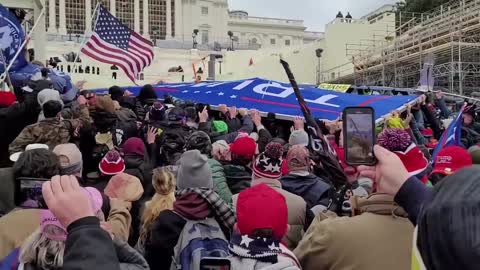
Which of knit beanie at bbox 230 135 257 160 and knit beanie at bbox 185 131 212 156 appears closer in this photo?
knit beanie at bbox 185 131 212 156

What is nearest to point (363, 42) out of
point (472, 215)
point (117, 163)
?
point (117, 163)

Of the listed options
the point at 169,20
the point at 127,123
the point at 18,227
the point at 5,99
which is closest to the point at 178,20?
the point at 169,20

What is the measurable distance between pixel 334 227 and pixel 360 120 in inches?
17.7

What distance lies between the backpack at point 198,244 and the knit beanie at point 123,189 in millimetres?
785

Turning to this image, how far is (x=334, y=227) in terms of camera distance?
7.02 feet

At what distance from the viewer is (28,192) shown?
2467 mm

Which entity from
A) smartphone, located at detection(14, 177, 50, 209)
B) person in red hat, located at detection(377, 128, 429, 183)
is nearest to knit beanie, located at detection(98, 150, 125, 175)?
smartphone, located at detection(14, 177, 50, 209)

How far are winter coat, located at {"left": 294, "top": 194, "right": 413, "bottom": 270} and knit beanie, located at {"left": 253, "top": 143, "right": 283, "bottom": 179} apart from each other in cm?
132

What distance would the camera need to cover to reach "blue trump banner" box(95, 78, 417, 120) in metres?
8.04

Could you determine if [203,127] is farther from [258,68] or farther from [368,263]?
[258,68]

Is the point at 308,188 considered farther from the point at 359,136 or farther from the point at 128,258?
the point at 128,258

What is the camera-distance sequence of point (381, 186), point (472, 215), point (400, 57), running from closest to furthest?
point (472, 215), point (381, 186), point (400, 57)

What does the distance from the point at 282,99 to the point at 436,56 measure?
2051 cm

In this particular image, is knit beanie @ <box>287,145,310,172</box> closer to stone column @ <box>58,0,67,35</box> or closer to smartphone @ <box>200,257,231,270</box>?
smartphone @ <box>200,257,231,270</box>
